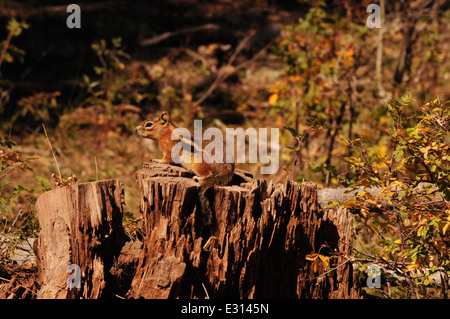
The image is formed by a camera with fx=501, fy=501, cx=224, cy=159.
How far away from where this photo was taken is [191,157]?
3865mm

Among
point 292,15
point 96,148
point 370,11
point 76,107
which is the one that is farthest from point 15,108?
point 292,15

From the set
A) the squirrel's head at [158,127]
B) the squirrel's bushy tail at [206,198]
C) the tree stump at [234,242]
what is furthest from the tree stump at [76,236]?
→ the squirrel's head at [158,127]

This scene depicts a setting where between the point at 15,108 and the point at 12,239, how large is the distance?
14.9ft

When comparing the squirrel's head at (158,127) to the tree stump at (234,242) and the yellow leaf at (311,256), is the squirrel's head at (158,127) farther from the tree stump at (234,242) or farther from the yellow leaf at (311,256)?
the yellow leaf at (311,256)

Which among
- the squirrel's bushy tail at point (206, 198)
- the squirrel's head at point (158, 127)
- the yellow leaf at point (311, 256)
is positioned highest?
the squirrel's head at point (158, 127)

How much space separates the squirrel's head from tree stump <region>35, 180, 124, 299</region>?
3.99 ft

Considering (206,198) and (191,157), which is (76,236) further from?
(191,157)

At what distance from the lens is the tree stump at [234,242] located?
3.02 metres

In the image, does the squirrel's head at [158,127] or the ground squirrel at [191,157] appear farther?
the squirrel's head at [158,127]

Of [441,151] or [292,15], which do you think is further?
[292,15]

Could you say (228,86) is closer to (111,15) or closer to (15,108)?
(111,15)

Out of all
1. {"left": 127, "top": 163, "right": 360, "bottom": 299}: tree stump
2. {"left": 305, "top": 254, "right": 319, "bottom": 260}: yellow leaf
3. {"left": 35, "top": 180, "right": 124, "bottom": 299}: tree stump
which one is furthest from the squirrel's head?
{"left": 305, "top": 254, "right": 319, "bottom": 260}: yellow leaf

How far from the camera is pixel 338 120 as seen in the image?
605 centimetres

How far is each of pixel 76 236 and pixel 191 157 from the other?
1.14 m
